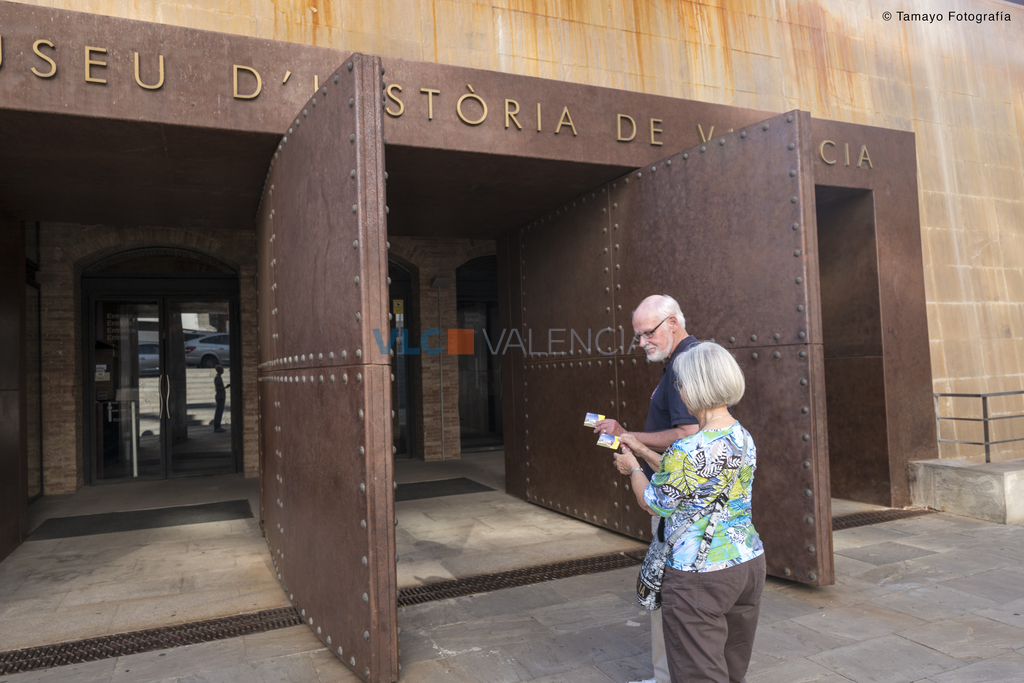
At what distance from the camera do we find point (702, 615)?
2.09m

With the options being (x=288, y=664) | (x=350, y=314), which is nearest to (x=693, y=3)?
(x=350, y=314)

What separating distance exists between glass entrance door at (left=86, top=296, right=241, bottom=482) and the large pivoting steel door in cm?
574

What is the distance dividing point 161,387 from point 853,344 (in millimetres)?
8920

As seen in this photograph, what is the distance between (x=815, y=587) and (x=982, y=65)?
22.5 feet

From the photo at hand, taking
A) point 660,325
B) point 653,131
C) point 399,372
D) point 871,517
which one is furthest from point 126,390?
point 871,517

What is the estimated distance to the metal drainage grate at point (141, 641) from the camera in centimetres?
345

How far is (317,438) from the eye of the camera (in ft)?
11.5

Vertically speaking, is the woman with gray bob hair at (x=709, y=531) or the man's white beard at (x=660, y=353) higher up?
the man's white beard at (x=660, y=353)

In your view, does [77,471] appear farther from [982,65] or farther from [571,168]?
[982,65]

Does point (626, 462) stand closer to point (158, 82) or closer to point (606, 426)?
point (606, 426)

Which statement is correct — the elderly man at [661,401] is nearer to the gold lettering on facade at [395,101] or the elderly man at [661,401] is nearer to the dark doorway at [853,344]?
the gold lettering on facade at [395,101]

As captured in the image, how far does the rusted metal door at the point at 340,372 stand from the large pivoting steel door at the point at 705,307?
2.37m

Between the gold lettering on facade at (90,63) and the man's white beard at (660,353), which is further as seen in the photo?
the gold lettering on facade at (90,63)

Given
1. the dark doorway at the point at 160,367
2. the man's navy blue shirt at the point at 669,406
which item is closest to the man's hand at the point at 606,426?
the man's navy blue shirt at the point at 669,406
